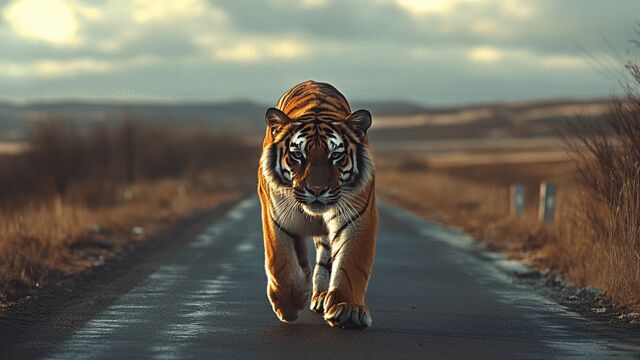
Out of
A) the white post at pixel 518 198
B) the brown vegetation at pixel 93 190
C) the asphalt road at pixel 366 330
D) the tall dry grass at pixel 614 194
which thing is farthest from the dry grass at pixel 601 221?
the brown vegetation at pixel 93 190

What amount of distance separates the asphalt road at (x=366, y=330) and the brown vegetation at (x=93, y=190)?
5.59ft

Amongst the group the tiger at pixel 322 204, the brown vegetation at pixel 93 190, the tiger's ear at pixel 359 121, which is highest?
the tiger's ear at pixel 359 121

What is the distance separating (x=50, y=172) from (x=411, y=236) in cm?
2092

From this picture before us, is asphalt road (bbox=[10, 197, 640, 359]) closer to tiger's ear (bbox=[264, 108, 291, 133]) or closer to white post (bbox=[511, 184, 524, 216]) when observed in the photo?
tiger's ear (bbox=[264, 108, 291, 133])

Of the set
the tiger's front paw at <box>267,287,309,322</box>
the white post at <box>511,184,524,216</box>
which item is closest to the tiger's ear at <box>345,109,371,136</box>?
the tiger's front paw at <box>267,287,309,322</box>

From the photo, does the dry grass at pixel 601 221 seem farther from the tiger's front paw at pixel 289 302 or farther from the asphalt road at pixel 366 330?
the tiger's front paw at pixel 289 302

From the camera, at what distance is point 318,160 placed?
980 cm

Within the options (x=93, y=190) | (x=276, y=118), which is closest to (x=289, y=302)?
(x=276, y=118)

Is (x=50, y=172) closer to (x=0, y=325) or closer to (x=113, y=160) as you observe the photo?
(x=113, y=160)

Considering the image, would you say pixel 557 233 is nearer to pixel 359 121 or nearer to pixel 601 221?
pixel 601 221

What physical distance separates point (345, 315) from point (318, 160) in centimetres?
129

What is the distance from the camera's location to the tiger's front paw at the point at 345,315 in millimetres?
9945

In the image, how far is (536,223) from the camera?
2189 cm

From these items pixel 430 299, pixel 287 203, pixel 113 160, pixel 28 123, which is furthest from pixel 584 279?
pixel 113 160
